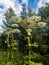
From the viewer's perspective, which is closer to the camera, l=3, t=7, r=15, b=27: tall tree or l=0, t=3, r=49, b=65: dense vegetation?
l=0, t=3, r=49, b=65: dense vegetation

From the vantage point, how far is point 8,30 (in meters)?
13.0

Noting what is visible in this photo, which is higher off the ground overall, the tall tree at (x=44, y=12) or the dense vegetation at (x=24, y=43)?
the tall tree at (x=44, y=12)

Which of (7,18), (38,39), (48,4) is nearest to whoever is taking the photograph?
(38,39)

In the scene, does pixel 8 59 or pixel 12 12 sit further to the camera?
pixel 12 12

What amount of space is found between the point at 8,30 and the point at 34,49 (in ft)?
73.4

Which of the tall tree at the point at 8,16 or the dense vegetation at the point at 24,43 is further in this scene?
the tall tree at the point at 8,16

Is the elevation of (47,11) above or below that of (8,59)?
above

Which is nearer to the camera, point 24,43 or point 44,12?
point 24,43

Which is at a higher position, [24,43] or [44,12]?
[44,12]

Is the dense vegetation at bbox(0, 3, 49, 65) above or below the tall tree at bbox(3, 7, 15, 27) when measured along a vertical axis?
below

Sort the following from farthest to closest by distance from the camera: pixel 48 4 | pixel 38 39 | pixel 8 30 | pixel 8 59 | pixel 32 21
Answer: pixel 48 4, pixel 38 39, pixel 8 59, pixel 8 30, pixel 32 21

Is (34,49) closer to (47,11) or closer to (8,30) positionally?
(47,11)

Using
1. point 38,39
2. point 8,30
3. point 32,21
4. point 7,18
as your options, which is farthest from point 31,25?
point 7,18

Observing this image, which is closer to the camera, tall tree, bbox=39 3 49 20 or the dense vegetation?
the dense vegetation
